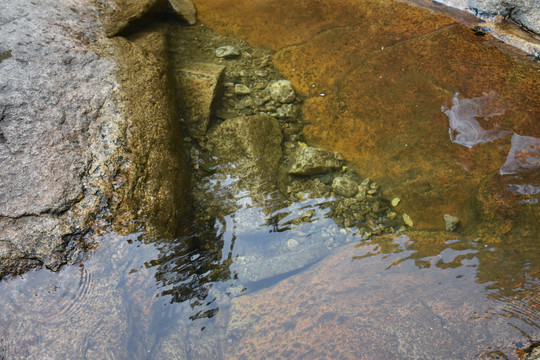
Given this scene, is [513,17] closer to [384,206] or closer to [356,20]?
[356,20]

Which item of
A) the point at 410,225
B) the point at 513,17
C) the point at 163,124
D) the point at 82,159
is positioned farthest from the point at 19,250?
the point at 513,17

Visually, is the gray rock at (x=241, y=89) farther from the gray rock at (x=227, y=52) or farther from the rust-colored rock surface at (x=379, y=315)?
the rust-colored rock surface at (x=379, y=315)

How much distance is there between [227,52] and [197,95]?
0.82m

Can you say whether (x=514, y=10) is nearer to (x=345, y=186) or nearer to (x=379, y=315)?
(x=345, y=186)

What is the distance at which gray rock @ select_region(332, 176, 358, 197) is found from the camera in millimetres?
2734

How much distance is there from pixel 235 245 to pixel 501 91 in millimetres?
2443

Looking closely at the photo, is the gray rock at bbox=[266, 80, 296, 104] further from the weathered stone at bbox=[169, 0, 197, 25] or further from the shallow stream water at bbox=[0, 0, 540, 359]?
the weathered stone at bbox=[169, 0, 197, 25]

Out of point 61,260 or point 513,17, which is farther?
point 513,17

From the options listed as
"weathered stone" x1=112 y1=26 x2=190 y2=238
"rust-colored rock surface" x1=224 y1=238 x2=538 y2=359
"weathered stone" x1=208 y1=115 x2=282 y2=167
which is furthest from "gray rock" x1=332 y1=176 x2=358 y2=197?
"weathered stone" x1=112 y1=26 x2=190 y2=238

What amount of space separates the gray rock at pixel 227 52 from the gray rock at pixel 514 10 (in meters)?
2.39

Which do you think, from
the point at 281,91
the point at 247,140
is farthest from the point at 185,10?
the point at 247,140

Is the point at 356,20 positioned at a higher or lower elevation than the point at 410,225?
higher

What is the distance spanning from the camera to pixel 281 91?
10.8ft

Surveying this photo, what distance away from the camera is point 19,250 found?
195 cm
